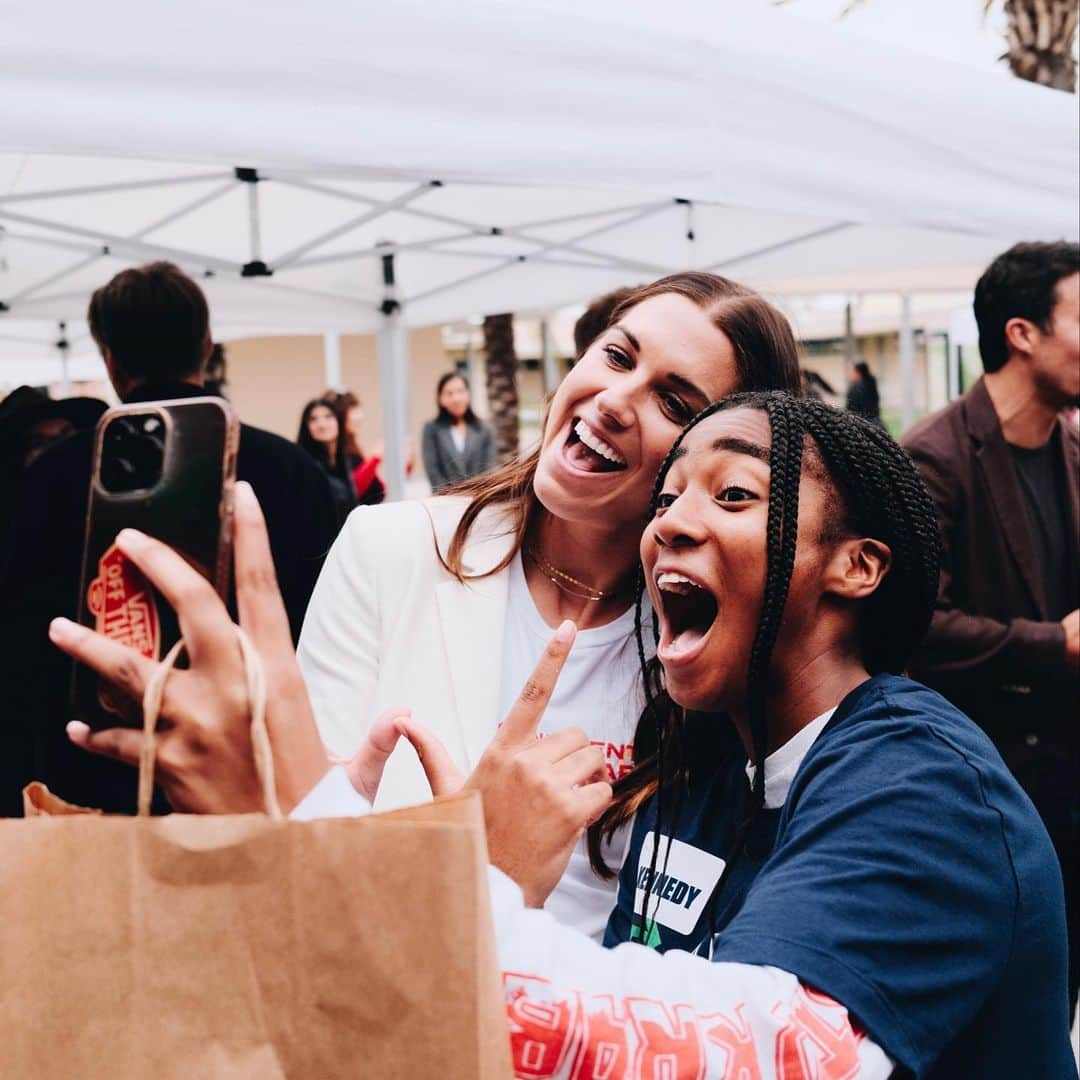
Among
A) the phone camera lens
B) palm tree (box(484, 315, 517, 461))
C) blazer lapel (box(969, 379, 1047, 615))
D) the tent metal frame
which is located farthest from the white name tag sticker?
palm tree (box(484, 315, 517, 461))

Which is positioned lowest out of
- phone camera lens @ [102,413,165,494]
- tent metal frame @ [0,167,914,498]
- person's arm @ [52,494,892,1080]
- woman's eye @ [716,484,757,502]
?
person's arm @ [52,494,892,1080]

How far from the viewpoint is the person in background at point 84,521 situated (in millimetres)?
1948

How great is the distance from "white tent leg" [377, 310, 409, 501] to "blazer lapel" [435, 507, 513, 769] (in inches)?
199

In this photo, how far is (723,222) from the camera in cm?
605

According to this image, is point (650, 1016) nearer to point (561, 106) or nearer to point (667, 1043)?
point (667, 1043)

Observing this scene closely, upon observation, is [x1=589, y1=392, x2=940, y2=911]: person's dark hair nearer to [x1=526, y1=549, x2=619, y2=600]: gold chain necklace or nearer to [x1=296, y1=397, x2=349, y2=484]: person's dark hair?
[x1=526, y1=549, x2=619, y2=600]: gold chain necklace

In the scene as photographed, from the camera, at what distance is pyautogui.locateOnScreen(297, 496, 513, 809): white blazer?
177 cm

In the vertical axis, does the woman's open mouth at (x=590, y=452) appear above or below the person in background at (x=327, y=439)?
below

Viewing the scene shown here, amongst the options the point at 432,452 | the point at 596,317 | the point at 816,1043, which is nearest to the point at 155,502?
the point at 816,1043

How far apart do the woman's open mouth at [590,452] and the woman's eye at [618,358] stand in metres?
0.10

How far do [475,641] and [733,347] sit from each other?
57 centimetres

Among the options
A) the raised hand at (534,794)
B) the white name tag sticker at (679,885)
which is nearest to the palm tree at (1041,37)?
the white name tag sticker at (679,885)

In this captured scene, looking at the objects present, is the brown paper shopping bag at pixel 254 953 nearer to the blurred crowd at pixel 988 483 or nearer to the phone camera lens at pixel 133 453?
the phone camera lens at pixel 133 453

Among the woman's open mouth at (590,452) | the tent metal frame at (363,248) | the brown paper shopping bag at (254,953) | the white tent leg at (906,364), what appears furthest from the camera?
the white tent leg at (906,364)
